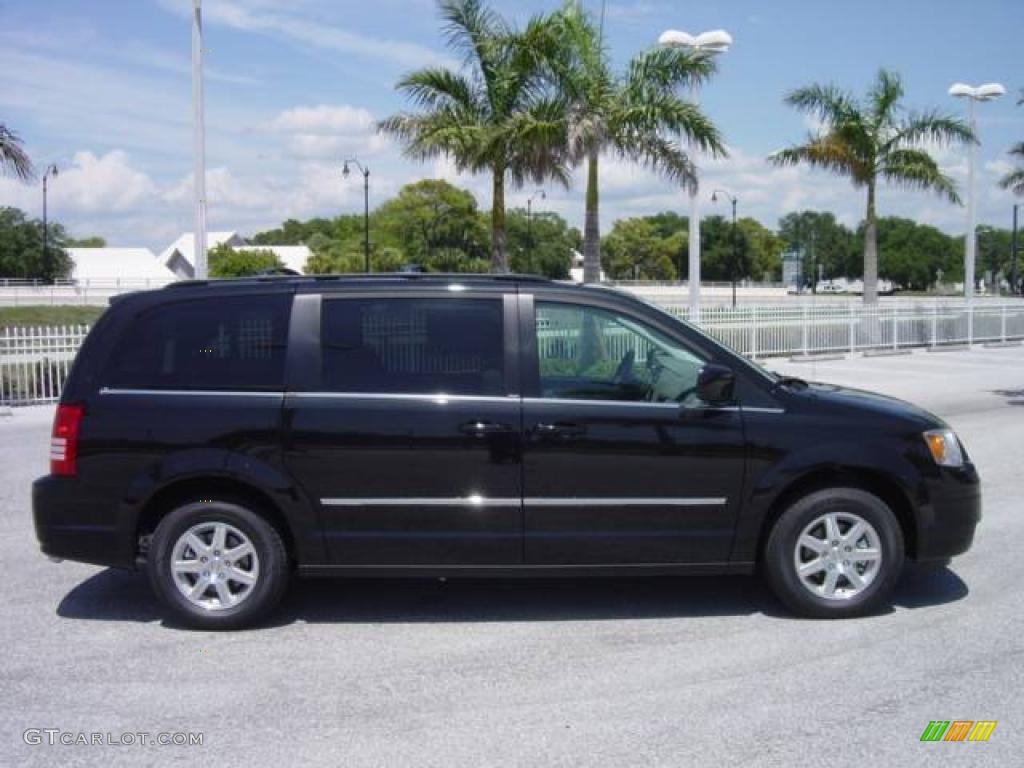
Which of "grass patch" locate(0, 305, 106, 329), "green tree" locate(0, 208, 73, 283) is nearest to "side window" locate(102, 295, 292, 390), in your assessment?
"grass patch" locate(0, 305, 106, 329)

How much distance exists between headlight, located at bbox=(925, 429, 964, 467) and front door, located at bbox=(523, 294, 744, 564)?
107 cm

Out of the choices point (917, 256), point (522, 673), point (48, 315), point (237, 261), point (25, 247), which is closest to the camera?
point (522, 673)

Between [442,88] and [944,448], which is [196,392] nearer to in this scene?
[944,448]

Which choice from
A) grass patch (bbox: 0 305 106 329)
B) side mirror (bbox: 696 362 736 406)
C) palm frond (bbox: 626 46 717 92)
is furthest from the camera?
grass patch (bbox: 0 305 106 329)

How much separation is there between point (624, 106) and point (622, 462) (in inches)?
600

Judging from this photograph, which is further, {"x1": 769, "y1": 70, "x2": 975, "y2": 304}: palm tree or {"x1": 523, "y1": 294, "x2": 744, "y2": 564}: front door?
{"x1": 769, "y1": 70, "x2": 975, "y2": 304}: palm tree

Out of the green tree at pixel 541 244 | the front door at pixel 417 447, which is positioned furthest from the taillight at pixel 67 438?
the green tree at pixel 541 244

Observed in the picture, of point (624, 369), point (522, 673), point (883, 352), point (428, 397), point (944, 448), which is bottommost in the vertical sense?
point (522, 673)

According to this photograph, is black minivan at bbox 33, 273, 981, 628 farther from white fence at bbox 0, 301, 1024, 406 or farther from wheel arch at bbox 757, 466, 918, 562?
white fence at bbox 0, 301, 1024, 406

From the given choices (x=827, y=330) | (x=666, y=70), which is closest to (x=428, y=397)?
(x=666, y=70)

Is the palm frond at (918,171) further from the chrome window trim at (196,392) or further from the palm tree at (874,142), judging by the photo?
the chrome window trim at (196,392)

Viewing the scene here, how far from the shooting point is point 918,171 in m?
27.1

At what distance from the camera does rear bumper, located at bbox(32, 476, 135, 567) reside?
5.44 metres

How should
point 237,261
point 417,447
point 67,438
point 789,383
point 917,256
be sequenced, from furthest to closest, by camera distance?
1. point 917,256
2. point 237,261
3. point 789,383
4. point 67,438
5. point 417,447
